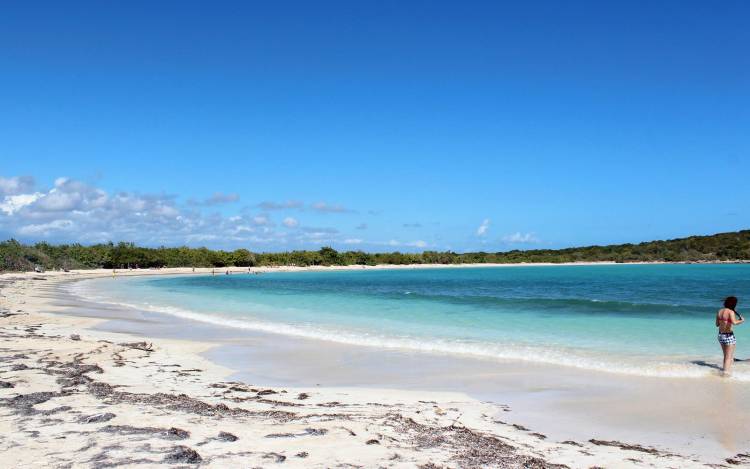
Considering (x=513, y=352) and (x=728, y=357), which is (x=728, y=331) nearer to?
(x=728, y=357)

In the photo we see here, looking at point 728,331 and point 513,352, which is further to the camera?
point 513,352

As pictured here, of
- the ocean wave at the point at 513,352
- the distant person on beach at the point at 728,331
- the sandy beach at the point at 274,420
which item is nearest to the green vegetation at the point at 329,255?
the ocean wave at the point at 513,352

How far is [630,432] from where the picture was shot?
6680 mm

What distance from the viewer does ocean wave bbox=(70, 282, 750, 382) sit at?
10.6m

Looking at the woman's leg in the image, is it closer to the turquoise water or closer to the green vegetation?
the turquoise water

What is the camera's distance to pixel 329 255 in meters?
128

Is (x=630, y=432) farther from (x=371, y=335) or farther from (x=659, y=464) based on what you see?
(x=371, y=335)

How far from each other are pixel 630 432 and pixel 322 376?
5510 mm

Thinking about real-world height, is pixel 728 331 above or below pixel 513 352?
above

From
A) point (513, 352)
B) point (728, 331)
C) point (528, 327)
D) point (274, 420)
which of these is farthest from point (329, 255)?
point (274, 420)

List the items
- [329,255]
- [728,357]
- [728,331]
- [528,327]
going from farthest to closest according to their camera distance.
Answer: [329,255]
[528,327]
[728,331]
[728,357]

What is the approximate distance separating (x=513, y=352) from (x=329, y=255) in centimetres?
11604

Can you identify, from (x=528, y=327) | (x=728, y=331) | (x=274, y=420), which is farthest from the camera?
(x=528, y=327)

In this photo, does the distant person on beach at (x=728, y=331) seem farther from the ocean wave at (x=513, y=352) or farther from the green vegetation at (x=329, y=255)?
the green vegetation at (x=329, y=255)
